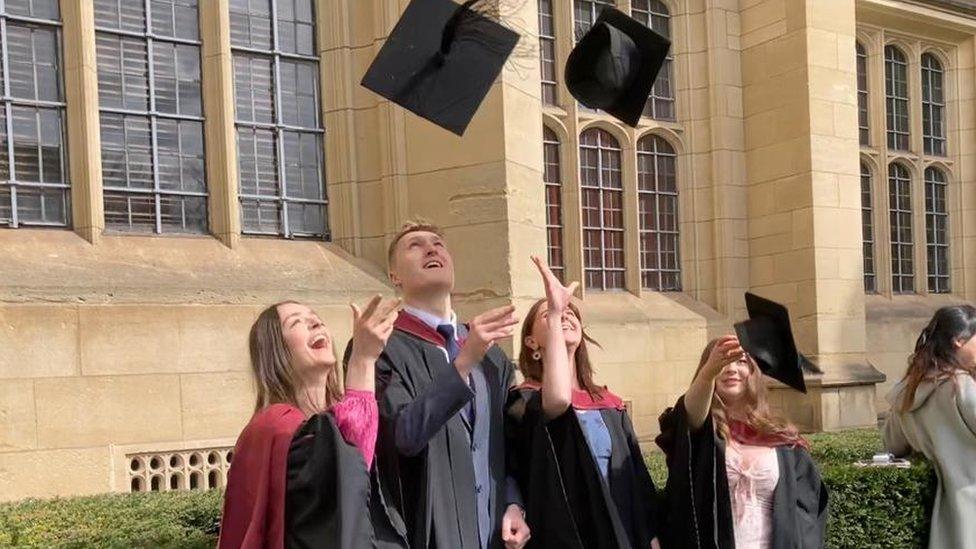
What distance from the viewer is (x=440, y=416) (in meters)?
2.91

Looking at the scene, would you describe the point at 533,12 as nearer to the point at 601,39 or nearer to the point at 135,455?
the point at 601,39

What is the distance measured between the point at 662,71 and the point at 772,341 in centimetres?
715

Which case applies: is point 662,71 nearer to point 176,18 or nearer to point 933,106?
point 933,106

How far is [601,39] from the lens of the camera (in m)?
4.29

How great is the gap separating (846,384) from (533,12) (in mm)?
5139

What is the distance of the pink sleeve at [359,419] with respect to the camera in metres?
2.67

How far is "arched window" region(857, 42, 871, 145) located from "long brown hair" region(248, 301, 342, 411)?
35.6 ft

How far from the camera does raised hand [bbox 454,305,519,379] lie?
2932 millimetres

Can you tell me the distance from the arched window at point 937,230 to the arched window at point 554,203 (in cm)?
585

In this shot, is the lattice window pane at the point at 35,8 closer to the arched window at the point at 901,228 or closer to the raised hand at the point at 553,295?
the raised hand at the point at 553,295

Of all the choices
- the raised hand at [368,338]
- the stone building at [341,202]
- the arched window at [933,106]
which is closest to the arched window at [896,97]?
the arched window at [933,106]

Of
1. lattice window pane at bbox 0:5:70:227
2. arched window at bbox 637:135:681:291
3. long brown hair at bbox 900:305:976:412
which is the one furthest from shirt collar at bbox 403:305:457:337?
arched window at bbox 637:135:681:291

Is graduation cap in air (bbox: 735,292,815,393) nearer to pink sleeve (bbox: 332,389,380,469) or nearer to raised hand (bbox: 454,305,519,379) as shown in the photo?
raised hand (bbox: 454,305,519,379)

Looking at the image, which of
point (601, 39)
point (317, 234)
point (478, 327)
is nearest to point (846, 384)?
point (317, 234)
